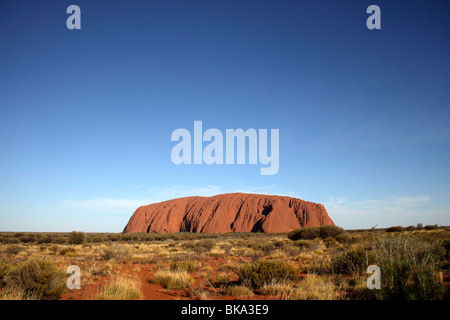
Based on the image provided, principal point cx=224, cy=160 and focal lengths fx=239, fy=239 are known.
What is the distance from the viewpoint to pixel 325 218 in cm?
8081

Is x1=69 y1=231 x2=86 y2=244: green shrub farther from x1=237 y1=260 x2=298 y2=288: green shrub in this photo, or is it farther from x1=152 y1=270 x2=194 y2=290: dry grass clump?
x1=237 y1=260 x2=298 y2=288: green shrub

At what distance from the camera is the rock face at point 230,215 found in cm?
7500

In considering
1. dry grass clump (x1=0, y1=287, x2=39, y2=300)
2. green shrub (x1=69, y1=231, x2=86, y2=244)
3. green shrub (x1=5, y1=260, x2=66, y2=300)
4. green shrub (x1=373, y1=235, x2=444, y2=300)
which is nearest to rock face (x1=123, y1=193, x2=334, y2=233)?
green shrub (x1=69, y1=231, x2=86, y2=244)

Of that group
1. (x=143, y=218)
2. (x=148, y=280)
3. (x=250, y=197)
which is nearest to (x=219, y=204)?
(x=250, y=197)

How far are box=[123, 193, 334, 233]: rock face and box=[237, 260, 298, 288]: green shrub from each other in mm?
66084

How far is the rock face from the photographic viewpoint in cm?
7500

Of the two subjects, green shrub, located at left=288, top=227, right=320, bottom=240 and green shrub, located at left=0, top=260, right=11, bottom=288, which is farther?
green shrub, located at left=288, top=227, right=320, bottom=240

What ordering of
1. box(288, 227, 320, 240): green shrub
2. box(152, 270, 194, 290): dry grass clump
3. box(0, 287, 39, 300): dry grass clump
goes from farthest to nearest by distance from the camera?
1. box(288, 227, 320, 240): green shrub
2. box(152, 270, 194, 290): dry grass clump
3. box(0, 287, 39, 300): dry grass clump

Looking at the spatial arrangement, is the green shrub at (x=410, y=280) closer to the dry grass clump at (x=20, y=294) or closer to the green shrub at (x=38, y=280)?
the green shrub at (x=38, y=280)

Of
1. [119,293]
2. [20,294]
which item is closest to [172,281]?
[119,293]
